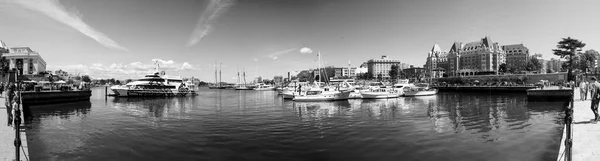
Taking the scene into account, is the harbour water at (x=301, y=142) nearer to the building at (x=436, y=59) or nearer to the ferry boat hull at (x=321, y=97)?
the ferry boat hull at (x=321, y=97)

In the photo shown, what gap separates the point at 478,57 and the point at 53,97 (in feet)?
524

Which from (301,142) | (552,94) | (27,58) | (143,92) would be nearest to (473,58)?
(552,94)

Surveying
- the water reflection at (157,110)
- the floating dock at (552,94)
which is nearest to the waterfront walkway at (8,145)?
the water reflection at (157,110)

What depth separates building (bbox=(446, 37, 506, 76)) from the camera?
127250 mm

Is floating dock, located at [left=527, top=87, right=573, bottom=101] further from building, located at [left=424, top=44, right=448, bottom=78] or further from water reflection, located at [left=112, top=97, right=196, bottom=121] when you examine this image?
building, located at [left=424, top=44, right=448, bottom=78]

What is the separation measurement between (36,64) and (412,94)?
338 ft

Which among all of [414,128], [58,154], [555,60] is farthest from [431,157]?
[555,60]

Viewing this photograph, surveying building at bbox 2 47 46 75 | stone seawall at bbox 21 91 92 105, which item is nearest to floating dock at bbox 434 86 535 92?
stone seawall at bbox 21 91 92 105

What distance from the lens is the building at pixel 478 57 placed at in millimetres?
127250

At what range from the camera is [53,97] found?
35469 millimetres

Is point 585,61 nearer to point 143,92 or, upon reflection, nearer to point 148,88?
point 143,92

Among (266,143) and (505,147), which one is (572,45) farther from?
(266,143)

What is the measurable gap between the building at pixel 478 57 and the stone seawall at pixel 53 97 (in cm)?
13729

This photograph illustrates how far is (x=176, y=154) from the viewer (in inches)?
432
